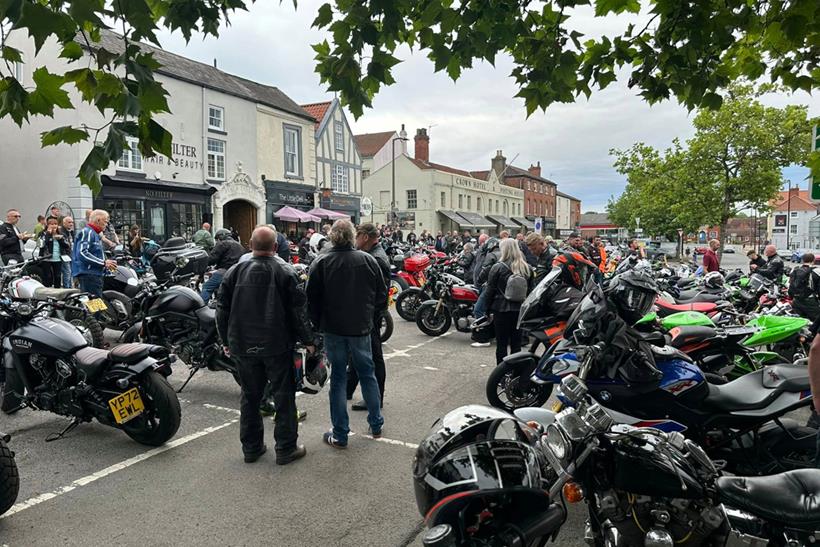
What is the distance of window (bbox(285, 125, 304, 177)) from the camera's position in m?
26.5

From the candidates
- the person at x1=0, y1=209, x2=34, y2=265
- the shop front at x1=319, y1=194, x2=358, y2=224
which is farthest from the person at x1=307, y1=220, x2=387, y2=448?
the shop front at x1=319, y1=194, x2=358, y2=224

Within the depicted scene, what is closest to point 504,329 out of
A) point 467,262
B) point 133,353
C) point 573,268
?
point 573,268

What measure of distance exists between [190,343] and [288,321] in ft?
7.01

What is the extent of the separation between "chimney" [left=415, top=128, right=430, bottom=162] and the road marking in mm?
44148

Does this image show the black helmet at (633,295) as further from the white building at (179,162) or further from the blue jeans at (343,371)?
the white building at (179,162)

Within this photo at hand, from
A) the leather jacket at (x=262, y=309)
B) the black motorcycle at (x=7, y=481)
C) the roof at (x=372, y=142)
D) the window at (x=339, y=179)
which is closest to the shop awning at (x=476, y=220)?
the roof at (x=372, y=142)

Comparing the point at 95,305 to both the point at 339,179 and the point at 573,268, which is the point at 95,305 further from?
the point at 339,179

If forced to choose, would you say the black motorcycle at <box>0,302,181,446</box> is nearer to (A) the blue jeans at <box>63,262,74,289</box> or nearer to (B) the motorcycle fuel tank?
(B) the motorcycle fuel tank

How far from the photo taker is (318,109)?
3109 centimetres

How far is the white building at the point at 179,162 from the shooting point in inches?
695

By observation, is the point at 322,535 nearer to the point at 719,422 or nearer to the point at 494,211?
the point at 719,422

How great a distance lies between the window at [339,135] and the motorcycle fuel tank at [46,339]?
27.9 metres

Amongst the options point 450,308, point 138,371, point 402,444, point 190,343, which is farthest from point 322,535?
point 450,308

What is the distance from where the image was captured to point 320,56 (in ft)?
13.4
